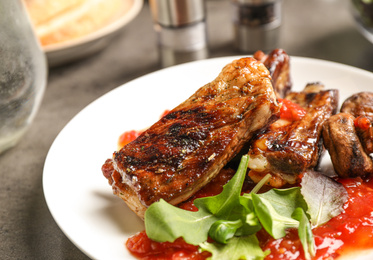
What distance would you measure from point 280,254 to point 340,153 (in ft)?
2.43

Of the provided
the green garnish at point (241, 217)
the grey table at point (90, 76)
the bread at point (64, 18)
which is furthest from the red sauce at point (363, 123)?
the bread at point (64, 18)

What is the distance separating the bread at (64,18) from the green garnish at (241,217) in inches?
119

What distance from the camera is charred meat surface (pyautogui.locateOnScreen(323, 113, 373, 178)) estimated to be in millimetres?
2504

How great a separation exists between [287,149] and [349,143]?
37cm

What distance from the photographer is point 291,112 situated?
2793mm

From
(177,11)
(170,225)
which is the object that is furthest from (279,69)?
(177,11)

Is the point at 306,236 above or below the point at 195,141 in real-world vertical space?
below

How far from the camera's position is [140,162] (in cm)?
238

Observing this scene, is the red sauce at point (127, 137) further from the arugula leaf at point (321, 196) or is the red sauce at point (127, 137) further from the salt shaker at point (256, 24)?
the salt shaker at point (256, 24)

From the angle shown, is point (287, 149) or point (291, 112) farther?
point (291, 112)

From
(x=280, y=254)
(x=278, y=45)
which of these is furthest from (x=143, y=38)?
(x=280, y=254)

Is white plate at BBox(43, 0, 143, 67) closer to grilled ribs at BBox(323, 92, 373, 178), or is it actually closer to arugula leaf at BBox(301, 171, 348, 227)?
grilled ribs at BBox(323, 92, 373, 178)

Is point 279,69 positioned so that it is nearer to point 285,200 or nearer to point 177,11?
point 285,200

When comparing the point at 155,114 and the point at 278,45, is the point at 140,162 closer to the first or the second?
the point at 155,114
